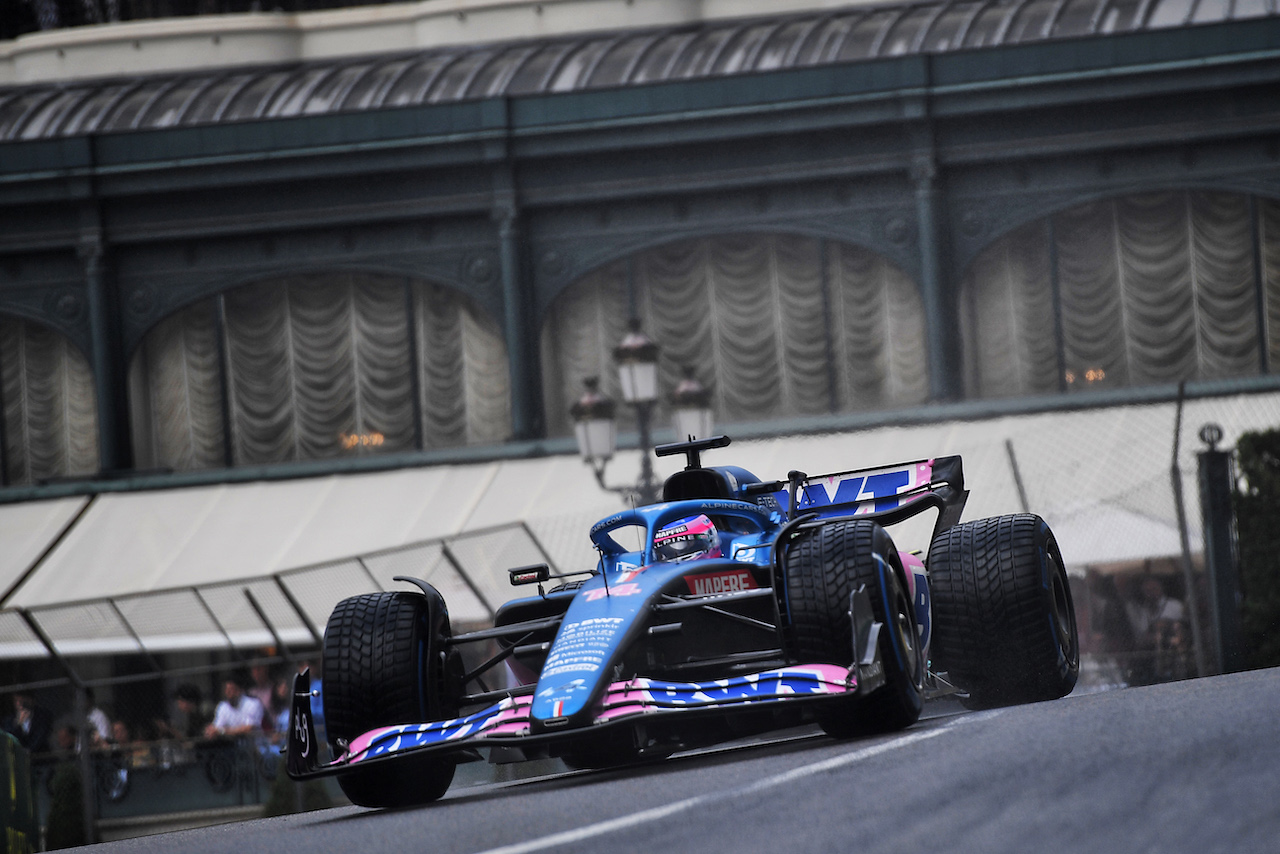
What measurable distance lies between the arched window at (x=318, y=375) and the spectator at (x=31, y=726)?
7.99m

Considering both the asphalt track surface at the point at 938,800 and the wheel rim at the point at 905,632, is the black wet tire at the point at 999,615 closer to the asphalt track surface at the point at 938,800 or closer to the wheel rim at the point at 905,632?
the wheel rim at the point at 905,632

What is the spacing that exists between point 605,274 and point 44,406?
8.32 meters

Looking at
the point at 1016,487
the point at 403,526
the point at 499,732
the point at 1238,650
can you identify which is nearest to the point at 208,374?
the point at 403,526

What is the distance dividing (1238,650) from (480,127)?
551 inches

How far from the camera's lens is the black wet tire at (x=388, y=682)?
743 cm

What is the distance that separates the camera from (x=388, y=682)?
7438 millimetres

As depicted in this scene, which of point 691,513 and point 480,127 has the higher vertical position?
point 480,127

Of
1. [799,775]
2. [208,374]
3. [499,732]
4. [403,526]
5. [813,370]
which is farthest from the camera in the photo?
[208,374]

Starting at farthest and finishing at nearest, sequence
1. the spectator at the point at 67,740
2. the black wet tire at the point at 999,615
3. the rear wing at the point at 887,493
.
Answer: the spectator at the point at 67,740
the rear wing at the point at 887,493
the black wet tire at the point at 999,615

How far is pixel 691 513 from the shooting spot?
8008 millimetres

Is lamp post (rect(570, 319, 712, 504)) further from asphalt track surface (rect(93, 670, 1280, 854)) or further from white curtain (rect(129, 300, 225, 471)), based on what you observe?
white curtain (rect(129, 300, 225, 471))

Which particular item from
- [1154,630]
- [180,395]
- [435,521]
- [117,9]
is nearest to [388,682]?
[1154,630]

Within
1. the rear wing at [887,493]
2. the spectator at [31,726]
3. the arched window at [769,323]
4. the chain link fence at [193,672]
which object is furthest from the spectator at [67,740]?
the rear wing at [887,493]

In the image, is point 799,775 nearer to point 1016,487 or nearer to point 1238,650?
point 1238,650
